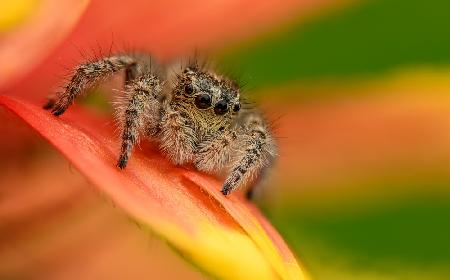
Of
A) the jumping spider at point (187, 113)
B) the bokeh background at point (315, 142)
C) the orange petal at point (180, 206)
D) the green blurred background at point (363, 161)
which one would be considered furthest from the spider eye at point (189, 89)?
the green blurred background at point (363, 161)

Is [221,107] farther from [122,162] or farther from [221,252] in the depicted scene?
[221,252]

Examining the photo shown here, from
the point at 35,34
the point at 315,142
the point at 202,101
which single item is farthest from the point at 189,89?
the point at 315,142

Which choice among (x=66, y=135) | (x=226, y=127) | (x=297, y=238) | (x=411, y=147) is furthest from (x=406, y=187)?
(x=66, y=135)

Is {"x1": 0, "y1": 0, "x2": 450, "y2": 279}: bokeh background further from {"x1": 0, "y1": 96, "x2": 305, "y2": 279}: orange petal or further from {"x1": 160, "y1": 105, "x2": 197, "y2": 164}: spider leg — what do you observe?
{"x1": 0, "y1": 96, "x2": 305, "y2": 279}: orange petal

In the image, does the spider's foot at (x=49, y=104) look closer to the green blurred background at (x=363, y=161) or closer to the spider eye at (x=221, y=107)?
the spider eye at (x=221, y=107)

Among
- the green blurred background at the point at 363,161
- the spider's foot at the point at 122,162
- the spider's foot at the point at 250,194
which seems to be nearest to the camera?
the spider's foot at the point at 122,162

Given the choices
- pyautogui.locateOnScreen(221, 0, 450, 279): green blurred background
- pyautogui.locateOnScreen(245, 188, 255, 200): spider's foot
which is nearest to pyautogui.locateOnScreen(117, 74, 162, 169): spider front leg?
pyautogui.locateOnScreen(245, 188, 255, 200): spider's foot
